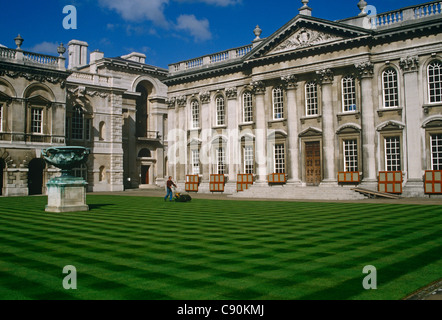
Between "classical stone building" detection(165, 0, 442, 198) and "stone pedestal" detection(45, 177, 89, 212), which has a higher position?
"classical stone building" detection(165, 0, 442, 198)

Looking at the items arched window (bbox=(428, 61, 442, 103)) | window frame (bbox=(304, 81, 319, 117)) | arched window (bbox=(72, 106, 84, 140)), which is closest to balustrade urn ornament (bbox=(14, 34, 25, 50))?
arched window (bbox=(72, 106, 84, 140))

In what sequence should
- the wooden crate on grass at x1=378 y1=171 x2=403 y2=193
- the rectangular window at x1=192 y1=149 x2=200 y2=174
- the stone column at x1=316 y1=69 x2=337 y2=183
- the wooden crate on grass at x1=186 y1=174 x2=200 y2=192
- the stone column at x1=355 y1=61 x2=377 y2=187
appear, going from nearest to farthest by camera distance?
the wooden crate on grass at x1=378 y1=171 x2=403 y2=193 < the stone column at x1=355 y1=61 x2=377 y2=187 < the stone column at x1=316 y1=69 x2=337 y2=183 < the wooden crate on grass at x1=186 y1=174 x2=200 y2=192 < the rectangular window at x1=192 y1=149 x2=200 y2=174

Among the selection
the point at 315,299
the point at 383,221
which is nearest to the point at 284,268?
the point at 315,299

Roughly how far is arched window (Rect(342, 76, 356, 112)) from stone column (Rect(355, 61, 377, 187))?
118 centimetres

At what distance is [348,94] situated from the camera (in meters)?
34.2

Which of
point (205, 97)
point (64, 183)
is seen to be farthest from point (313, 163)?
point (64, 183)

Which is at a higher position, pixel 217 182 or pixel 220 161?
pixel 220 161

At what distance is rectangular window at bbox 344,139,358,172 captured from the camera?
33750mm

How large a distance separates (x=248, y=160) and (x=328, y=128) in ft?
29.6

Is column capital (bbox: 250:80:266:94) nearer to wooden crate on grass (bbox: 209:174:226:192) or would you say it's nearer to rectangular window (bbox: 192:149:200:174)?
wooden crate on grass (bbox: 209:174:226:192)

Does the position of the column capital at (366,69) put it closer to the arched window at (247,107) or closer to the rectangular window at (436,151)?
the rectangular window at (436,151)

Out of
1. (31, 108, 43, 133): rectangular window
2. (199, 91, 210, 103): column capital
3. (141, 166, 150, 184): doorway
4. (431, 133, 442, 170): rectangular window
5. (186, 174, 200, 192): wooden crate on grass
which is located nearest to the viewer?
(431, 133, 442, 170): rectangular window

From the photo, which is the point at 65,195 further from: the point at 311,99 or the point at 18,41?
the point at 18,41

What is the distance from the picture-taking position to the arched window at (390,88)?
3203 centimetres
